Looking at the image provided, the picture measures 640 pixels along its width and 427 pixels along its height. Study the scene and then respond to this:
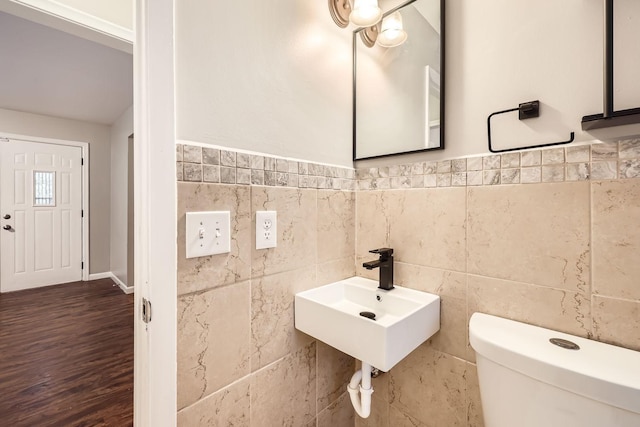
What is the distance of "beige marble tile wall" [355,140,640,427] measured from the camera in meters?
0.68

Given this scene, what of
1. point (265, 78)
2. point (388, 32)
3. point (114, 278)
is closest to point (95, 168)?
point (114, 278)

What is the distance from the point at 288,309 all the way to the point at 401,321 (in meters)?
0.40

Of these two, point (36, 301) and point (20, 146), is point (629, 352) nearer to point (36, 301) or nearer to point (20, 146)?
point (36, 301)

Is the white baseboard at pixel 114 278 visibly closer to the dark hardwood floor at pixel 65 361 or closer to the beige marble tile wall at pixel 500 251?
the dark hardwood floor at pixel 65 361

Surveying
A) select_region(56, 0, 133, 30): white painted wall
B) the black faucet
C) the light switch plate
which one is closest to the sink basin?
the black faucet

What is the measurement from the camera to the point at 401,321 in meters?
0.77

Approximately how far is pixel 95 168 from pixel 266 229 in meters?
4.67

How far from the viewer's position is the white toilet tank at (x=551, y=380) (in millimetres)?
539

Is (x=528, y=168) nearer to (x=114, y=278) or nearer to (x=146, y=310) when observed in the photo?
(x=146, y=310)

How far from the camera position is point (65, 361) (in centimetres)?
199

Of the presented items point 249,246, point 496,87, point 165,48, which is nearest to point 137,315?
point 249,246

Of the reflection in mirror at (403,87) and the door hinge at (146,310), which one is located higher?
the reflection in mirror at (403,87)

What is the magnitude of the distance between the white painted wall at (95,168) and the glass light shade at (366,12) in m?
4.73

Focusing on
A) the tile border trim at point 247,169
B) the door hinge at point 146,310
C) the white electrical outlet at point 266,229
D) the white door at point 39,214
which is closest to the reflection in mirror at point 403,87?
the tile border trim at point 247,169
